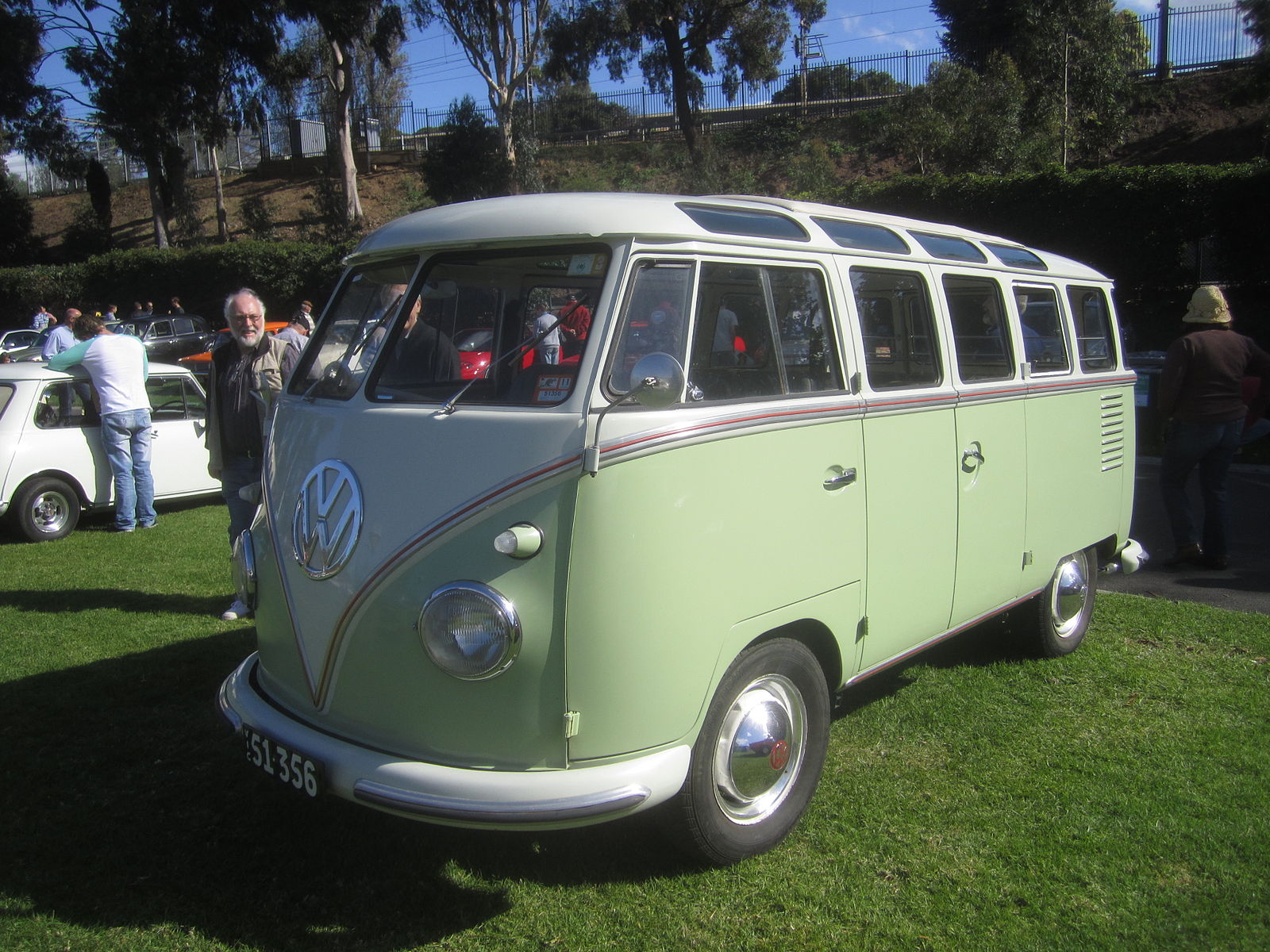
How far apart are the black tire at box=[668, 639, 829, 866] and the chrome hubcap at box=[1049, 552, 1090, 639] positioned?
235cm

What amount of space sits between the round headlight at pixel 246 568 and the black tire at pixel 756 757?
5.81ft

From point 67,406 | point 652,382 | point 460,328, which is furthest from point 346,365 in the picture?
point 67,406

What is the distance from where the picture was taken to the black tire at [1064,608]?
5359mm

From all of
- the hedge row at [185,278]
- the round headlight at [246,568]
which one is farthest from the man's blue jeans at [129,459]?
the hedge row at [185,278]

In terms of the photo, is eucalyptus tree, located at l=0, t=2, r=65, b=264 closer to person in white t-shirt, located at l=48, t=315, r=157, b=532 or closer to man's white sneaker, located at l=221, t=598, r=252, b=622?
person in white t-shirt, located at l=48, t=315, r=157, b=532

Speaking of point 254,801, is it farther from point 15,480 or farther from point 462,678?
point 15,480

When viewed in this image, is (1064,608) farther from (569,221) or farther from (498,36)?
(498,36)

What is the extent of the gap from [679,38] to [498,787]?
114 ft

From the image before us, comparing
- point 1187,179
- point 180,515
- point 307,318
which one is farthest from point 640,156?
point 180,515

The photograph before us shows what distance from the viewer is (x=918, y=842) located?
3.65 m

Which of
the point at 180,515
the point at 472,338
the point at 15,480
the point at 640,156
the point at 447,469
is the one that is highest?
the point at 640,156

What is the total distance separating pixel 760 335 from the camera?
11.5 ft

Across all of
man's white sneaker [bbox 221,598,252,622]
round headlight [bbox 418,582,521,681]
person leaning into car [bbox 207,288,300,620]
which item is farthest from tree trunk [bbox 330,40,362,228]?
round headlight [bbox 418,582,521,681]

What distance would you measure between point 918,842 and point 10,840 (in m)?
3.32
